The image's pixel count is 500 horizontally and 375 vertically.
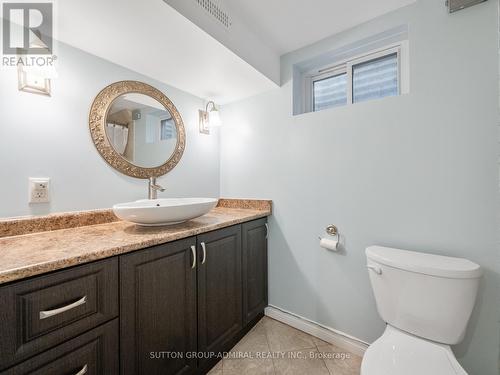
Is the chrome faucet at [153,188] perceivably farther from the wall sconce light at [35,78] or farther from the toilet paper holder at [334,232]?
the toilet paper holder at [334,232]

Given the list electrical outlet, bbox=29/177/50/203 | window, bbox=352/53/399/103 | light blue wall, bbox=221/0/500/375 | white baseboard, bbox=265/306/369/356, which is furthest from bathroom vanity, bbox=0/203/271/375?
window, bbox=352/53/399/103

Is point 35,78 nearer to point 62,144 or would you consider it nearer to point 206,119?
point 62,144

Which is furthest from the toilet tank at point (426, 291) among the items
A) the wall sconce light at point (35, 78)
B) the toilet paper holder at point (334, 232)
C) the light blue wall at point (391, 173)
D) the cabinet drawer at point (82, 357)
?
the wall sconce light at point (35, 78)

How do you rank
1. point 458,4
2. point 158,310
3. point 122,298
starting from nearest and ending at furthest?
point 122,298 < point 158,310 < point 458,4

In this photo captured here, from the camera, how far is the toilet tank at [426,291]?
952 mm

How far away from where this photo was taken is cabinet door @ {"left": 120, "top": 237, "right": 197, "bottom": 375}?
2.87 feet

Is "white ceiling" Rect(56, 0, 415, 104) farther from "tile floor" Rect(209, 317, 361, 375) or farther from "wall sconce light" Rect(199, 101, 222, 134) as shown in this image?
"tile floor" Rect(209, 317, 361, 375)

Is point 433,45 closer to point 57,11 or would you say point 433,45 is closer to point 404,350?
point 404,350

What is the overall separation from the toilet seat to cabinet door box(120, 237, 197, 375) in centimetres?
82

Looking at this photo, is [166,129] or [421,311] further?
[166,129]

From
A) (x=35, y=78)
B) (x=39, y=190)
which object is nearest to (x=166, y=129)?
(x=35, y=78)

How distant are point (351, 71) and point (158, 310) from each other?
1887 mm

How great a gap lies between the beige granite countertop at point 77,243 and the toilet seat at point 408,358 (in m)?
0.93

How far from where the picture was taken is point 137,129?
1485 mm
